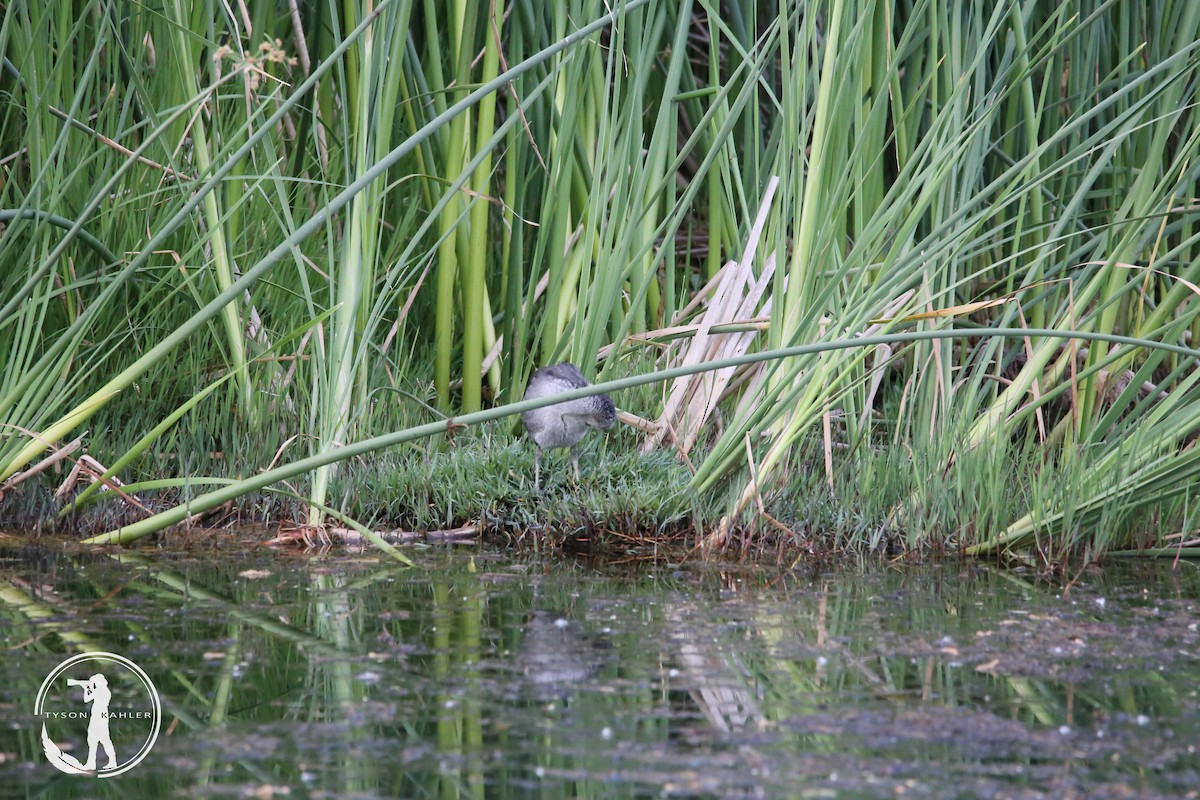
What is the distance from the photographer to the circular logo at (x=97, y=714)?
7.57ft

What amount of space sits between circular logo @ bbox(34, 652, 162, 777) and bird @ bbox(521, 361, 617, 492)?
1.93m

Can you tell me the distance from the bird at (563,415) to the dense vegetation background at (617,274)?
12 cm

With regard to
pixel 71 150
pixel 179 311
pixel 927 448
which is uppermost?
pixel 71 150

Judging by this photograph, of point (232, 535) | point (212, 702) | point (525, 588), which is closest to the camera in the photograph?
Result: point (212, 702)

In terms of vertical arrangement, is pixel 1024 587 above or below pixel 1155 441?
below

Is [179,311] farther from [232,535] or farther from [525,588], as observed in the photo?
[525,588]

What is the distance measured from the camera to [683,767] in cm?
226

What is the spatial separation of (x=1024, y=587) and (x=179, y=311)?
302 cm

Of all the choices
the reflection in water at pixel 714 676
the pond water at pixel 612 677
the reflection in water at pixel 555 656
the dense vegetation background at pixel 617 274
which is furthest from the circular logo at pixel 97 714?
the reflection in water at pixel 714 676

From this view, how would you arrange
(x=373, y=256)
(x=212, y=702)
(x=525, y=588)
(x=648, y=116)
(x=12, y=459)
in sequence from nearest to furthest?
1. (x=212, y=702)
2. (x=525, y=588)
3. (x=12, y=459)
4. (x=373, y=256)
5. (x=648, y=116)

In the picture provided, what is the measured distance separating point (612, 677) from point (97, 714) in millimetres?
1016

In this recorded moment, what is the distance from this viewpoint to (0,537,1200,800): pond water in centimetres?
223

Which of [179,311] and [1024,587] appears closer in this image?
[1024,587]

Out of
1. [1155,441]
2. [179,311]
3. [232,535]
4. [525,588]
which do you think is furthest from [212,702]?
[1155,441]
